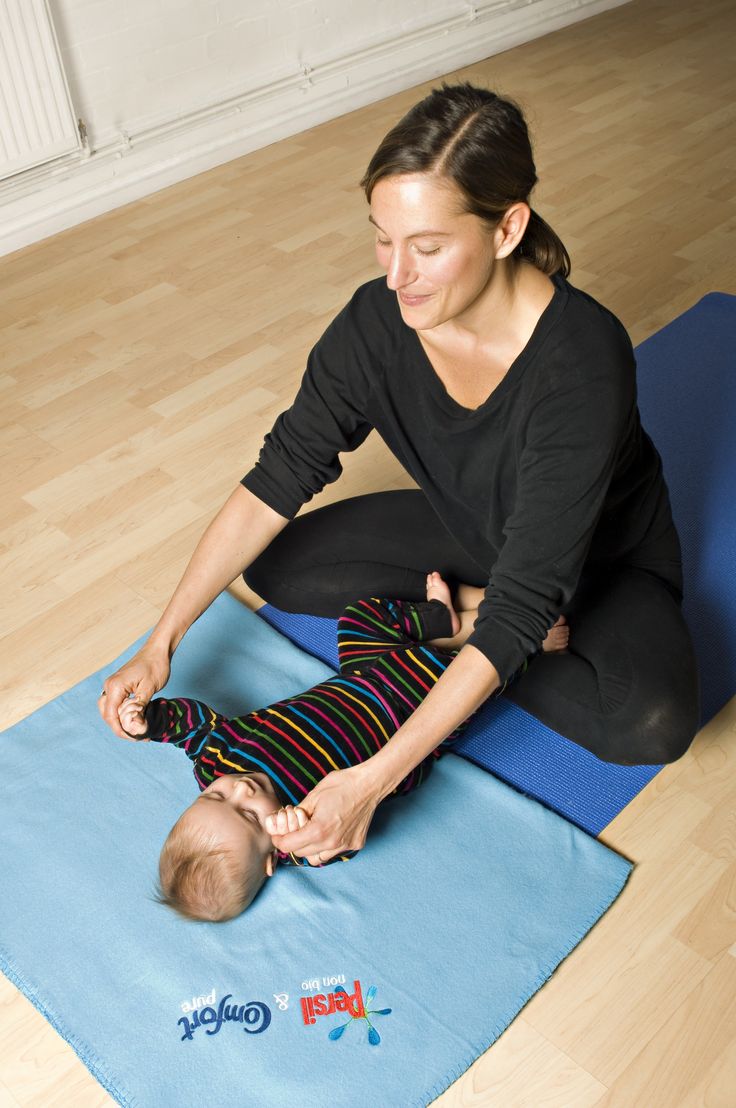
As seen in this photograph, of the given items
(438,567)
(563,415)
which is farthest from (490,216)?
(438,567)

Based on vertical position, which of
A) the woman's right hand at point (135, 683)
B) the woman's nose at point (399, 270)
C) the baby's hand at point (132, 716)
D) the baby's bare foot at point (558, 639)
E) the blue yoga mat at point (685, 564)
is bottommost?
the blue yoga mat at point (685, 564)

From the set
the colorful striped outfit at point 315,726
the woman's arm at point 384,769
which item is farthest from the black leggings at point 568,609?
the woman's arm at point 384,769

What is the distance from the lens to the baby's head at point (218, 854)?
54.6 inches

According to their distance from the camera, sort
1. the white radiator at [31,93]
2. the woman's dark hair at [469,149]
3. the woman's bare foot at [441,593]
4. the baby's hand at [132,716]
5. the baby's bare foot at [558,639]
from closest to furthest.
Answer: the woman's dark hair at [469,149] → the baby's hand at [132,716] → the baby's bare foot at [558,639] → the woman's bare foot at [441,593] → the white radiator at [31,93]

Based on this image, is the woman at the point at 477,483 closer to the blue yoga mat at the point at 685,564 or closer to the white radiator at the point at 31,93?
the blue yoga mat at the point at 685,564

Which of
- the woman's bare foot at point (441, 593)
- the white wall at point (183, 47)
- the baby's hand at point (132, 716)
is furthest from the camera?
the white wall at point (183, 47)

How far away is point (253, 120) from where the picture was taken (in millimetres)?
3727

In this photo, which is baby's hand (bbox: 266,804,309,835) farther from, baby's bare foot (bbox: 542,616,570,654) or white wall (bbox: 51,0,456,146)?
white wall (bbox: 51,0,456,146)

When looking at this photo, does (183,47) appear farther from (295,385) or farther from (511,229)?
(511,229)

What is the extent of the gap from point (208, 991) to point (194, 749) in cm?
35

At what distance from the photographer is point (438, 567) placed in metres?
1.82

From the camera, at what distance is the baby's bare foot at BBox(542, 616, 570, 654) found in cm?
161

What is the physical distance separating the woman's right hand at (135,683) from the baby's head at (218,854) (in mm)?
165

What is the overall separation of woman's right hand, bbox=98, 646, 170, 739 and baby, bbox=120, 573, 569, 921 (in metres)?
0.02
